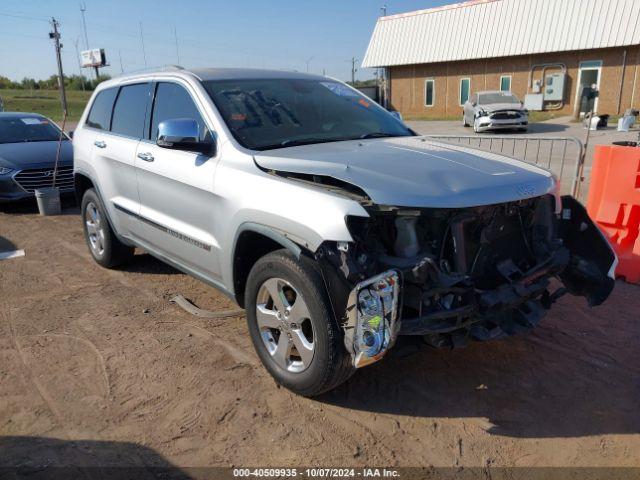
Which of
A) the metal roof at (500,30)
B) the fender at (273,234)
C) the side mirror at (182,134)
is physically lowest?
the fender at (273,234)

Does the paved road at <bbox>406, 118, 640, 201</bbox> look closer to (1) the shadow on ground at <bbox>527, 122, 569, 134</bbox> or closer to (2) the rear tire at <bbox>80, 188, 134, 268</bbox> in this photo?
(1) the shadow on ground at <bbox>527, 122, 569, 134</bbox>

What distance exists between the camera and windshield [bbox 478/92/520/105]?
22875 mm

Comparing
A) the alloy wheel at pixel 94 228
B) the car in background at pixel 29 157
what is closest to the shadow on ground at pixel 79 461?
the alloy wheel at pixel 94 228

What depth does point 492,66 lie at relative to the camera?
32.1 metres

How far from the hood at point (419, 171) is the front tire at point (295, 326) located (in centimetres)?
55

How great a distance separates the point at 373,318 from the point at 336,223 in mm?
518

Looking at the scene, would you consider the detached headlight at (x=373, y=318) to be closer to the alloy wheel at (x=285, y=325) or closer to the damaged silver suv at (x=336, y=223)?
the damaged silver suv at (x=336, y=223)

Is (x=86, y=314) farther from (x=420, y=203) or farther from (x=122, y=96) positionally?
(x=420, y=203)

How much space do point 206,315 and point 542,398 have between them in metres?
2.68

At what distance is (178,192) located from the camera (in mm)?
4020

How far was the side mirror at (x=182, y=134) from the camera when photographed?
11.7 ft

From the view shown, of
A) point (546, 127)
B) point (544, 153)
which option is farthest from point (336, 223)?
point (546, 127)

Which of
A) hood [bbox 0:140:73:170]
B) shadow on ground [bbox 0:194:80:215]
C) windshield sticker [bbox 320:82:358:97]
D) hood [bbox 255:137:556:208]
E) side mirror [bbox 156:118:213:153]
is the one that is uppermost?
windshield sticker [bbox 320:82:358:97]

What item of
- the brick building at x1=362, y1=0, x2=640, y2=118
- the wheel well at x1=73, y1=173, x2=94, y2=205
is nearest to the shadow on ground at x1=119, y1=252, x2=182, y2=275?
the wheel well at x1=73, y1=173, x2=94, y2=205
